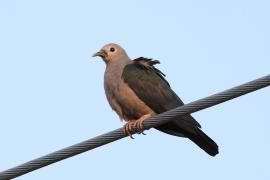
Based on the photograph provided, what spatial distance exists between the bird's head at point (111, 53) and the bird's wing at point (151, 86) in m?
0.65

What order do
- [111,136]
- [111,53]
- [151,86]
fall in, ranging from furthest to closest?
[111,53] < [151,86] < [111,136]

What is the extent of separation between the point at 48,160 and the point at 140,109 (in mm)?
2404

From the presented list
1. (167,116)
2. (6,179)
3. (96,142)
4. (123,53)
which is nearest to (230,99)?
(167,116)

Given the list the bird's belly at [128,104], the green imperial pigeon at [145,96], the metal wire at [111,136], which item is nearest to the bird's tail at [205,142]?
the green imperial pigeon at [145,96]

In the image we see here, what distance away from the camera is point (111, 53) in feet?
30.3

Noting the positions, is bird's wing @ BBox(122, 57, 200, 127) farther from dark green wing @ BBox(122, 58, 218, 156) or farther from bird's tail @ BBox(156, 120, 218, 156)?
bird's tail @ BBox(156, 120, 218, 156)

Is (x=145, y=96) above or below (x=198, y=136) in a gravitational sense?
A: above

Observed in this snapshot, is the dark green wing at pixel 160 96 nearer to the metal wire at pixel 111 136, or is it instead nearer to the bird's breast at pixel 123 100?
the bird's breast at pixel 123 100

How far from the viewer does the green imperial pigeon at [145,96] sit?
7723 millimetres

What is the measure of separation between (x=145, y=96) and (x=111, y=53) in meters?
1.33

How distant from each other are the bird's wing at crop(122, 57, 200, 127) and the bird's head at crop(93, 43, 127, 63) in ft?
2.13

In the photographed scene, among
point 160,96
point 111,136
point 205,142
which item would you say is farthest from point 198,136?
point 111,136

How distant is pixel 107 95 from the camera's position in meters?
8.27

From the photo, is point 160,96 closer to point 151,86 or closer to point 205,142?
point 151,86
